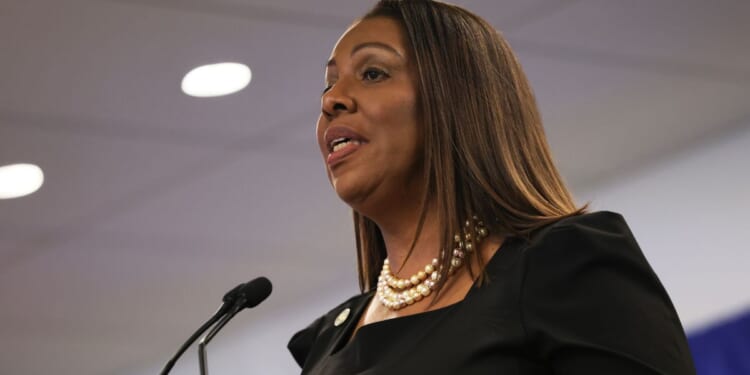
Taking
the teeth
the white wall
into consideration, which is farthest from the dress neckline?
the white wall

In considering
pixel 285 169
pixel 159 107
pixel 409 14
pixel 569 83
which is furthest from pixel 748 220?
pixel 409 14

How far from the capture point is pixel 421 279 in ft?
6.50

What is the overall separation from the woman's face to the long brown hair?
0.03 meters

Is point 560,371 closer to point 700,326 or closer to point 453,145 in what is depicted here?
point 453,145

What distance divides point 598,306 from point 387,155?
1.49ft

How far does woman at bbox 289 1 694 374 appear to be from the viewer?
1.68 metres

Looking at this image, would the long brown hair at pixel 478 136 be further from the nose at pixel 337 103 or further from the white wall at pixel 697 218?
the white wall at pixel 697 218

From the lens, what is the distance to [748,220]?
5.47 metres

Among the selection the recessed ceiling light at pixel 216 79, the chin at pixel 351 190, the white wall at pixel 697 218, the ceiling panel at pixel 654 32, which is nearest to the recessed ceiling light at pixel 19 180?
the recessed ceiling light at pixel 216 79

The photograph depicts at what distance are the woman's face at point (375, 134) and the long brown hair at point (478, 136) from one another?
3 cm

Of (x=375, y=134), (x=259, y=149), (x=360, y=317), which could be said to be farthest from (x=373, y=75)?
(x=259, y=149)

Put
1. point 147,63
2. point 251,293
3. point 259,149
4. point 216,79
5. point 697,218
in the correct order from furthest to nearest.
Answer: point 697,218 < point 259,149 < point 216,79 < point 147,63 < point 251,293

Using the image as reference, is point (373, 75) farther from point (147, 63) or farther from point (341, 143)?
point (147, 63)

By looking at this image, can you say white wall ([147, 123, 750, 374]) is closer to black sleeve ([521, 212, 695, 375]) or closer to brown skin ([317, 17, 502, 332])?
brown skin ([317, 17, 502, 332])
